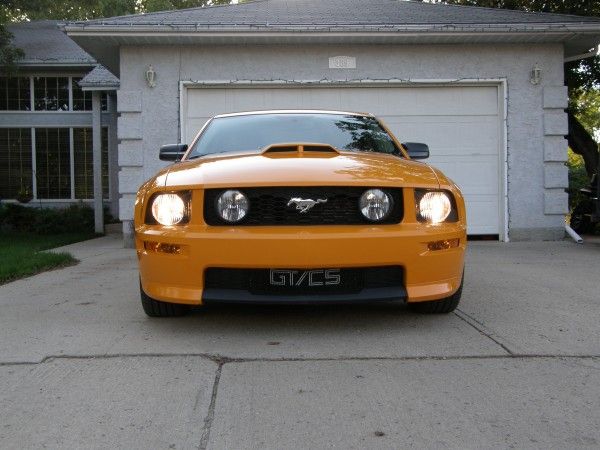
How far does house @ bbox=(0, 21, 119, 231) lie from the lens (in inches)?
609

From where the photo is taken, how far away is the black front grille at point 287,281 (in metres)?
3.66

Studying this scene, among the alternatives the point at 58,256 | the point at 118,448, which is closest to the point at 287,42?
the point at 58,256

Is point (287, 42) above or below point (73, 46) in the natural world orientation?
below

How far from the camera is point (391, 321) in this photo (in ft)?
13.8

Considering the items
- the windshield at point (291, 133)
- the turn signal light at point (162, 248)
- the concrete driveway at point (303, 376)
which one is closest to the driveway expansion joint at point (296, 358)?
the concrete driveway at point (303, 376)

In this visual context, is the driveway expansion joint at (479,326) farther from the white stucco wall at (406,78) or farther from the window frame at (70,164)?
the window frame at (70,164)

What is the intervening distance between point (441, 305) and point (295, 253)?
50.9 inches

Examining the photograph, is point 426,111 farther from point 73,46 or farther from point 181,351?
point 73,46

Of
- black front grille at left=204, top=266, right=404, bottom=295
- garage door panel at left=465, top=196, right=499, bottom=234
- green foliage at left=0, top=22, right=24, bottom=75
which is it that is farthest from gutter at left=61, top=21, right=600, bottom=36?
black front grille at left=204, top=266, right=404, bottom=295

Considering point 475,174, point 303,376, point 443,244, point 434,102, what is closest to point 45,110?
point 434,102

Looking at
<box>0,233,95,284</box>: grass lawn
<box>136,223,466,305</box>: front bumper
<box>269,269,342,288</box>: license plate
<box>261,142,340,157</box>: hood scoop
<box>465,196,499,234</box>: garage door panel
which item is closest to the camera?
<box>136,223,466,305</box>: front bumper

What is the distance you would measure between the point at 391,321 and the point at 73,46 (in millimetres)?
15026

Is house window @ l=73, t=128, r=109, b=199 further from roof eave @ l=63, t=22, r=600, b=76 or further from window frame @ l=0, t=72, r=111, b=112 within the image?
roof eave @ l=63, t=22, r=600, b=76

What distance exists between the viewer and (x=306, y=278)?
3664mm
